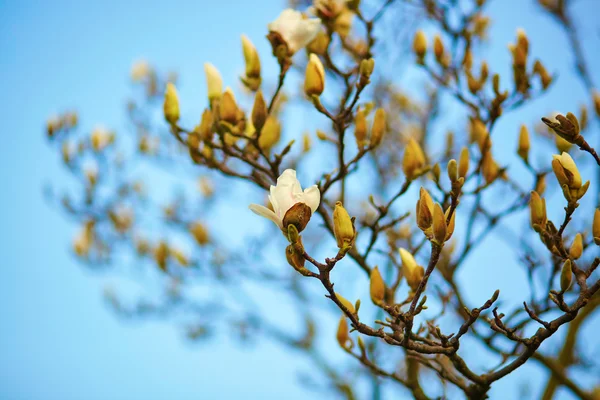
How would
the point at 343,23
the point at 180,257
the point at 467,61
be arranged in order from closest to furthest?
the point at 343,23 → the point at 467,61 → the point at 180,257

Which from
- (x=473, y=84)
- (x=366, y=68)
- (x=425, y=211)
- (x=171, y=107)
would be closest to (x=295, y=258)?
(x=425, y=211)

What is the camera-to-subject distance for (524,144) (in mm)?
1585

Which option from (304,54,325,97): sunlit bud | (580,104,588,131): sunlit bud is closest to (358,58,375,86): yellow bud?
(304,54,325,97): sunlit bud

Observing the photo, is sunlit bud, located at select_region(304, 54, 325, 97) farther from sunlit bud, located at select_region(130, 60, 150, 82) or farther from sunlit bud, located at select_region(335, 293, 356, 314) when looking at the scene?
sunlit bud, located at select_region(130, 60, 150, 82)

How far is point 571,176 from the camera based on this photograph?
1053 mm

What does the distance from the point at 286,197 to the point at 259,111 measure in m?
0.50

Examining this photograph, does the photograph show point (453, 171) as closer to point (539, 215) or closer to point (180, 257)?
point (539, 215)

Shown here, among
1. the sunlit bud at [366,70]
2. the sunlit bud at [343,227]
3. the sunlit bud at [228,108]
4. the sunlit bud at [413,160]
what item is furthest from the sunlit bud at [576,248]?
the sunlit bud at [228,108]

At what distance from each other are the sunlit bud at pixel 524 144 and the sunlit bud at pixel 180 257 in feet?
6.05

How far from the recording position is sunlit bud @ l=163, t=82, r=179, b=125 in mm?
1605

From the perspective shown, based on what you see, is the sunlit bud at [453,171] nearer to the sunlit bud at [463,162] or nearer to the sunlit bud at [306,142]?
the sunlit bud at [463,162]

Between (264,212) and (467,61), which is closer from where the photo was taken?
(264,212)

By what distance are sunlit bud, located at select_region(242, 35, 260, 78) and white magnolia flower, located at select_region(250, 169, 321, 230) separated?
60cm

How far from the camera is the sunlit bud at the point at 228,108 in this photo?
1.40m
